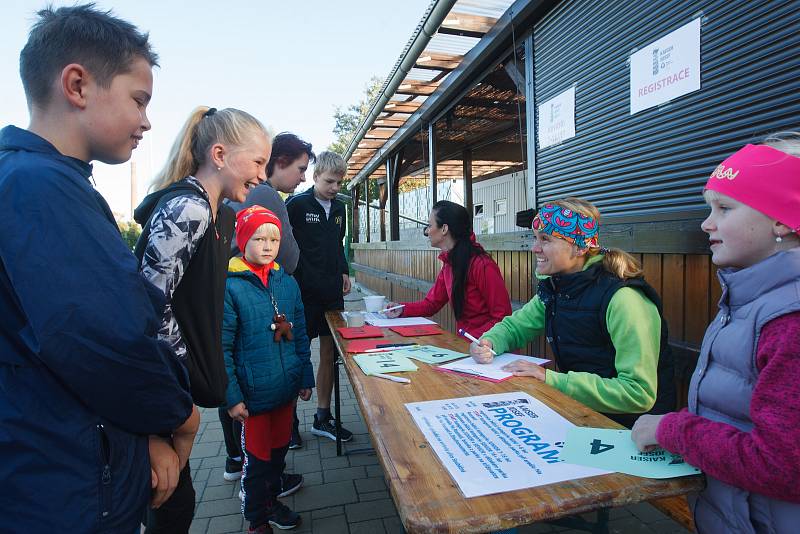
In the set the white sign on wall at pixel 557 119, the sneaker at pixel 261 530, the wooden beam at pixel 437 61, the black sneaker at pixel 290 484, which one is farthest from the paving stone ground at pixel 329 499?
the wooden beam at pixel 437 61

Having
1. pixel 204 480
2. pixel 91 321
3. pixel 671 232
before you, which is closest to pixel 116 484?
pixel 91 321

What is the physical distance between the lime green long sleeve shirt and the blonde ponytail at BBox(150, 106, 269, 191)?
151 centimetres

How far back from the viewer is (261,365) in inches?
95.7

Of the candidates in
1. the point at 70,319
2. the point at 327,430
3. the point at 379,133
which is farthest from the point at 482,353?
the point at 379,133

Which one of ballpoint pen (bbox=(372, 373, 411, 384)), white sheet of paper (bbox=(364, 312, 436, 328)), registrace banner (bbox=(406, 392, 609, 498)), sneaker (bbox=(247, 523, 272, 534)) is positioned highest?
registrace banner (bbox=(406, 392, 609, 498))

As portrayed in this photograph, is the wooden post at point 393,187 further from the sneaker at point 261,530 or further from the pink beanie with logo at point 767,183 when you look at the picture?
the pink beanie with logo at point 767,183

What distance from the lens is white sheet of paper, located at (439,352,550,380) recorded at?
1848 millimetres

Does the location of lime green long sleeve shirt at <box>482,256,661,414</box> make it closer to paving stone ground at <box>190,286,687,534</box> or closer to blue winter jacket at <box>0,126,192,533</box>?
paving stone ground at <box>190,286,687,534</box>

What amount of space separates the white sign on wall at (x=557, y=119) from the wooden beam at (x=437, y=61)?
1476 mm

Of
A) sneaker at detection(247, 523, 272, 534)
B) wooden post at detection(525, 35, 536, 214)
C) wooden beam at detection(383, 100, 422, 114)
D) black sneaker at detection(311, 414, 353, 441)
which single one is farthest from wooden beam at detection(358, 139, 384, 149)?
sneaker at detection(247, 523, 272, 534)

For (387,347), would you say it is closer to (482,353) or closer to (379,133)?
(482,353)

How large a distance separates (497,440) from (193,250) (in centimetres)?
108

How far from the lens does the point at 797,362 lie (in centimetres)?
93

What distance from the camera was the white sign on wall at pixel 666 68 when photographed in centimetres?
242
